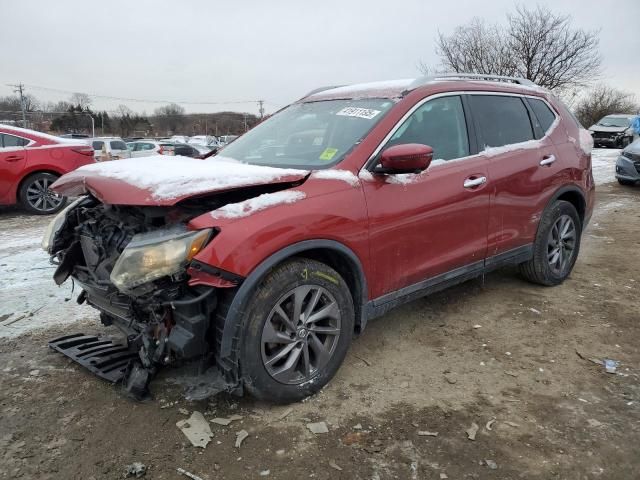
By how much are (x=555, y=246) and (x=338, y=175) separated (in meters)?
2.67

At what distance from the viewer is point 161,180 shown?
8.61 ft

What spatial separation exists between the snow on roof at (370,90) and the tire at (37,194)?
6387 millimetres

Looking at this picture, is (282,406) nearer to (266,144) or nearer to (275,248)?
(275,248)

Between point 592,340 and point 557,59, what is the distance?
27969mm

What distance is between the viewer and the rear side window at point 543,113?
4441mm

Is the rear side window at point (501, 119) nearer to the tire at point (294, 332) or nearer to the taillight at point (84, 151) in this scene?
the tire at point (294, 332)

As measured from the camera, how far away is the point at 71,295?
450cm

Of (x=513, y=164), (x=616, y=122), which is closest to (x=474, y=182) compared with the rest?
(x=513, y=164)

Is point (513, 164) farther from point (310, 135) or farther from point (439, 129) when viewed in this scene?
point (310, 135)

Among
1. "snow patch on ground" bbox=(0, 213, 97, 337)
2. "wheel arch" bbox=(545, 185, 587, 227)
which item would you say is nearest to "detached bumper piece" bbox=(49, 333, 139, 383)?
"snow patch on ground" bbox=(0, 213, 97, 337)

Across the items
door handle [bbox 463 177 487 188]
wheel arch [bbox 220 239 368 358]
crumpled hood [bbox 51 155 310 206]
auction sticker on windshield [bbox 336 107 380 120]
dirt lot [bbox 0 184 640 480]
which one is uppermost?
auction sticker on windshield [bbox 336 107 380 120]

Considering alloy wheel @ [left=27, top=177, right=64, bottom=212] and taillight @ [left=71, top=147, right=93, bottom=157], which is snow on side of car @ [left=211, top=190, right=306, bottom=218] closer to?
alloy wheel @ [left=27, top=177, right=64, bottom=212]

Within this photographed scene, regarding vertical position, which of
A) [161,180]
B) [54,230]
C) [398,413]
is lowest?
[398,413]

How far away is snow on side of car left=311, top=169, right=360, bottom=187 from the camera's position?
2931mm
